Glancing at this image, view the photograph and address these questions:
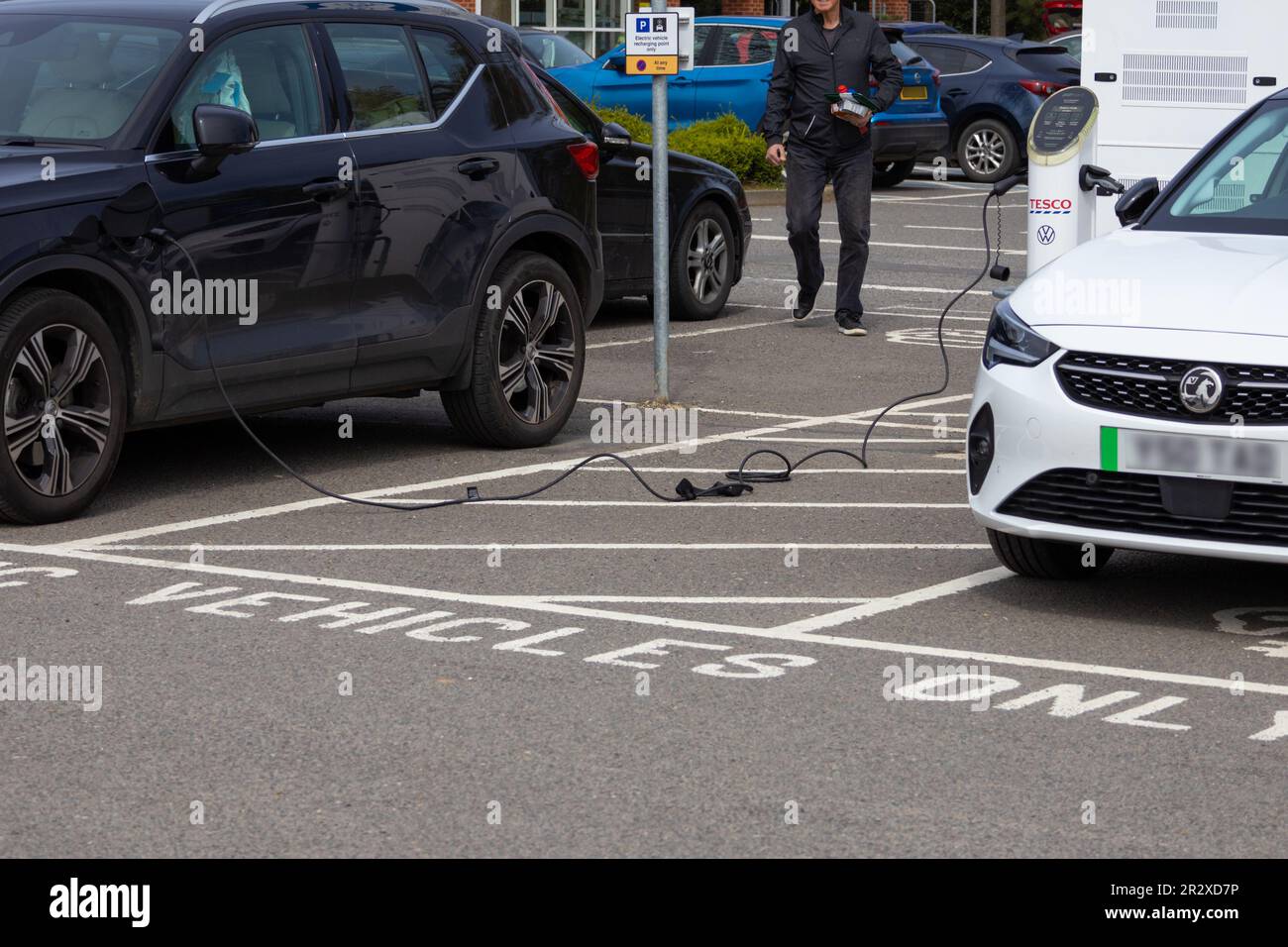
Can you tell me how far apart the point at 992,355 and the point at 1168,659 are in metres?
1.22

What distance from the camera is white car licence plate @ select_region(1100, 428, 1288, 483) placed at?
6.37 meters

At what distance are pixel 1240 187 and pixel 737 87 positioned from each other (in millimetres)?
16033

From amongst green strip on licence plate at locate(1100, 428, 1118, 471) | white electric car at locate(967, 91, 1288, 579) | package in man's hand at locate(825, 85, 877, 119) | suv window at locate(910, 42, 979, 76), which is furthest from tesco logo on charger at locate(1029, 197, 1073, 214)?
suv window at locate(910, 42, 979, 76)

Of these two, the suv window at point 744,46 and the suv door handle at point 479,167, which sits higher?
the suv window at point 744,46

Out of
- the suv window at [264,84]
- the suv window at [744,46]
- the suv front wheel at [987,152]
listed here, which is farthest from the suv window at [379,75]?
the suv front wheel at [987,152]

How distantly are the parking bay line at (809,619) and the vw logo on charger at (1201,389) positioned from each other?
0.80 meters

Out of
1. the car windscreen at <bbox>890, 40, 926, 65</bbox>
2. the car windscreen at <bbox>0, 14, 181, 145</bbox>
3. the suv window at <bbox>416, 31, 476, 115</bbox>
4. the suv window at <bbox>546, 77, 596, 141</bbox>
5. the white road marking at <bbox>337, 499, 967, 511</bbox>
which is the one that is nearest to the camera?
the car windscreen at <bbox>0, 14, 181, 145</bbox>

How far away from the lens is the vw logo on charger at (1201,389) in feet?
21.1

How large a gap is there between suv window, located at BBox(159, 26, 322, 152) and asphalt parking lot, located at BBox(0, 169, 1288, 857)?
150cm

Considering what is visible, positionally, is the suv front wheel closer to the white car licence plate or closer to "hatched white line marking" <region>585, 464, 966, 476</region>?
"hatched white line marking" <region>585, 464, 966, 476</region>

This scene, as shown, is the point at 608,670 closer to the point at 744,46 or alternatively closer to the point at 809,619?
the point at 809,619

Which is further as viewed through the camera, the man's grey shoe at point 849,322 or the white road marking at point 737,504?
the man's grey shoe at point 849,322

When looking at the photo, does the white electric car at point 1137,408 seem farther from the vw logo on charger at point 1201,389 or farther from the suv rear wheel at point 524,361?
the suv rear wheel at point 524,361
